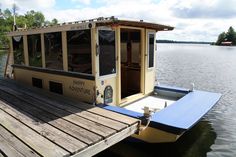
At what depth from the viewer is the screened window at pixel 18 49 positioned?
673 cm

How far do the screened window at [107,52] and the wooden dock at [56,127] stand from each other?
0.86m

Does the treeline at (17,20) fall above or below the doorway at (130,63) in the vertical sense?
above

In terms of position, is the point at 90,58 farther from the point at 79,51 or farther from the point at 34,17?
the point at 34,17

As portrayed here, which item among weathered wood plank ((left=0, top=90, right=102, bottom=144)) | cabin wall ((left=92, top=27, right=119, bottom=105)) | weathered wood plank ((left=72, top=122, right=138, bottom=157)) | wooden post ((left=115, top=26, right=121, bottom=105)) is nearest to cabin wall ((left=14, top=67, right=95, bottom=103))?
cabin wall ((left=92, top=27, right=119, bottom=105))

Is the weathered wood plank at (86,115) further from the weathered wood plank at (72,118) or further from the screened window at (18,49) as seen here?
the screened window at (18,49)

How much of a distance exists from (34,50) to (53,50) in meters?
0.96

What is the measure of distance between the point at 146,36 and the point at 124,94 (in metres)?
1.78

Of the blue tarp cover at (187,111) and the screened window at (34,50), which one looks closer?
Answer: the blue tarp cover at (187,111)

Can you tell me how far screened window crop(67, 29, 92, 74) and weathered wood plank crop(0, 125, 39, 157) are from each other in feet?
6.58

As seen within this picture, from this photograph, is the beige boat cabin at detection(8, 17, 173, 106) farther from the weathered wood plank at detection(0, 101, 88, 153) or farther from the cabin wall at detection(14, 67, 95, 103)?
the weathered wood plank at detection(0, 101, 88, 153)

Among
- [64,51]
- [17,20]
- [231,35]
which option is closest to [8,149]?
[64,51]

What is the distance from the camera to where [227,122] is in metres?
→ 6.86

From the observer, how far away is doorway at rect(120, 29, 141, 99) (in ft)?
21.3

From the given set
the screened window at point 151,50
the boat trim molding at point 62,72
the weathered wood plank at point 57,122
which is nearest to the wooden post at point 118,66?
the boat trim molding at point 62,72
